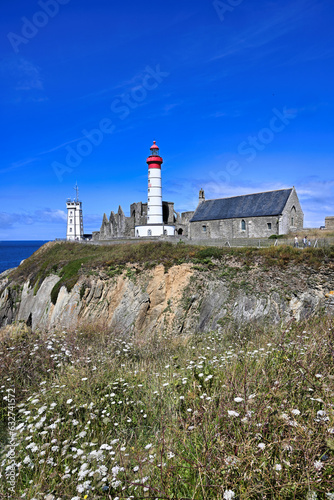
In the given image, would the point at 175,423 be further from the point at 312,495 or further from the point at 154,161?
the point at 154,161

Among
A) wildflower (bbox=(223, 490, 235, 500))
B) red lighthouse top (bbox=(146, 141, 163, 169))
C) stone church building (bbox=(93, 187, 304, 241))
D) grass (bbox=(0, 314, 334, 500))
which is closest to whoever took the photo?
wildflower (bbox=(223, 490, 235, 500))

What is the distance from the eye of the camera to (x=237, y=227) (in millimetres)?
37625

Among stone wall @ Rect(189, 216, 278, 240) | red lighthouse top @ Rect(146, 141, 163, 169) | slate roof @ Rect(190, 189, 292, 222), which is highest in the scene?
red lighthouse top @ Rect(146, 141, 163, 169)

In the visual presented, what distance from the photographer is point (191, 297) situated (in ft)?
60.0

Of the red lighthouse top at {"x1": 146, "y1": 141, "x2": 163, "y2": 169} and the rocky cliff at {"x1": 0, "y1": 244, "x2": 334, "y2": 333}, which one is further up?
the red lighthouse top at {"x1": 146, "y1": 141, "x2": 163, "y2": 169}

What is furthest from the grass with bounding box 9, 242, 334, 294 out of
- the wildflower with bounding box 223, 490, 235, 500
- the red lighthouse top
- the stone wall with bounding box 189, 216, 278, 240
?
the red lighthouse top

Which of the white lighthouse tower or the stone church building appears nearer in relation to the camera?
the stone church building

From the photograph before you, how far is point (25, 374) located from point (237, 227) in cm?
3386

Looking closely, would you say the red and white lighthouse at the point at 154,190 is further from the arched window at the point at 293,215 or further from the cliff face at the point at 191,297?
the cliff face at the point at 191,297

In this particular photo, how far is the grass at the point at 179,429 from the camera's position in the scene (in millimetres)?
2824

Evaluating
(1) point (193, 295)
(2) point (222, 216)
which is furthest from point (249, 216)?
(1) point (193, 295)

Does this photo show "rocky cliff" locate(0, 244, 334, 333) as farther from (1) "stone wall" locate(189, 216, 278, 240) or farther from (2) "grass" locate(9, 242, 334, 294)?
(1) "stone wall" locate(189, 216, 278, 240)

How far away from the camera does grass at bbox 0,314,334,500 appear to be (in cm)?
282

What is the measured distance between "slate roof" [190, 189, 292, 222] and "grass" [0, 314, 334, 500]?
2992 cm
